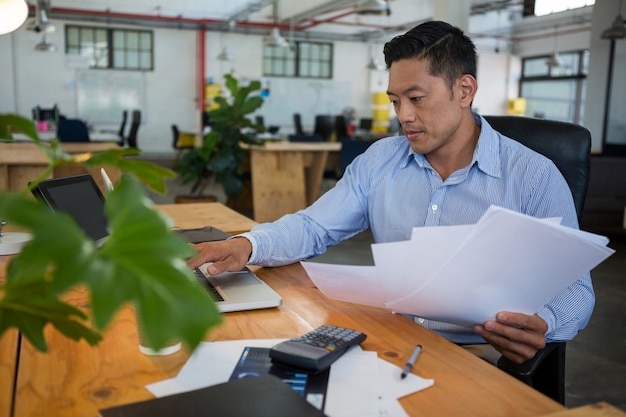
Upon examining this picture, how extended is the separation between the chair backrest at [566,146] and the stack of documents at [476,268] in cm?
54

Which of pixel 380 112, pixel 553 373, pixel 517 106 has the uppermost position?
pixel 517 106

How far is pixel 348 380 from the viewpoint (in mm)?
843

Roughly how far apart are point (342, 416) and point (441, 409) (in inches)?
5.3

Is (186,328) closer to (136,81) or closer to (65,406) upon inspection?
(65,406)

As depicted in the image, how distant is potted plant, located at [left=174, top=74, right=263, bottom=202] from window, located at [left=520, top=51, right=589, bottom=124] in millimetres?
10126

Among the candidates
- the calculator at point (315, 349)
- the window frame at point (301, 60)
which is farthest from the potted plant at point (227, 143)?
the window frame at point (301, 60)

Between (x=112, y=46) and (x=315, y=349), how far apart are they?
1338cm

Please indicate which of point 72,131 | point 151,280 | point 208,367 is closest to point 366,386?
point 208,367

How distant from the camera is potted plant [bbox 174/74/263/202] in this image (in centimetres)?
504

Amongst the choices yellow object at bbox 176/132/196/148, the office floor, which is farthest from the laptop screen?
yellow object at bbox 176/132/196/148

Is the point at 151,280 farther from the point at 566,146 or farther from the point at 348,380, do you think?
the point at 566,146

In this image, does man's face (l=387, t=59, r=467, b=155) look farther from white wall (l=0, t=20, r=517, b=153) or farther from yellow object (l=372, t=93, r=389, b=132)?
yellow object (l=372, t=93, r=389, b=132)

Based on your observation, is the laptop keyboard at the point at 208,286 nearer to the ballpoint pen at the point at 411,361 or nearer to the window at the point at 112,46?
the ballpoint pen at the point at 411,361

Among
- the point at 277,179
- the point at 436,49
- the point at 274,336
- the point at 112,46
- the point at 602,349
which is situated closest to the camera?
the point at 274,336
